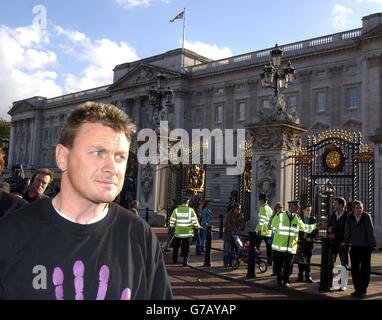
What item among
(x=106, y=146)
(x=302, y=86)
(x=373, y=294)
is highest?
(x=302, y=86)

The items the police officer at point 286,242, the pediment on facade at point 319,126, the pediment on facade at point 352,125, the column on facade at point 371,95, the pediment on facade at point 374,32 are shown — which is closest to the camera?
the police officer at point 286,242

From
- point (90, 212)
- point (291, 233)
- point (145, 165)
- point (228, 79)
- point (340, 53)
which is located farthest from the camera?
point (228, 79)

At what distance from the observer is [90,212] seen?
2.14 meters

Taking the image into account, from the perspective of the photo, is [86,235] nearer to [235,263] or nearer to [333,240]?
[333,240]

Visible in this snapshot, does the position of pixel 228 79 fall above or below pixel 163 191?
above

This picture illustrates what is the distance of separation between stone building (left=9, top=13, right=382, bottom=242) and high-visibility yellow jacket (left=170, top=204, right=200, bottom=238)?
31.2 feet

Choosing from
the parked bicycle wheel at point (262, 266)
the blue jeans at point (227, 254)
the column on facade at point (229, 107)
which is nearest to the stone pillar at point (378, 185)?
the parked bicycle wheel at point (262, 266)

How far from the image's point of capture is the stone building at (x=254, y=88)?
1593 inches

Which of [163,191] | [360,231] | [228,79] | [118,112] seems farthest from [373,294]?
[228,79]

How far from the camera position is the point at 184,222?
12953 millimetres

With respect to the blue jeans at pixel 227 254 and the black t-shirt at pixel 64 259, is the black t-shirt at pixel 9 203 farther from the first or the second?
the blue jeans at pixel 227 254

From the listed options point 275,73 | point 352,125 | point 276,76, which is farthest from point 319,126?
point 275,73

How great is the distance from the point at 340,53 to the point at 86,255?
46.1 m

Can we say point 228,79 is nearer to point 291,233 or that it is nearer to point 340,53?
point 340,53
